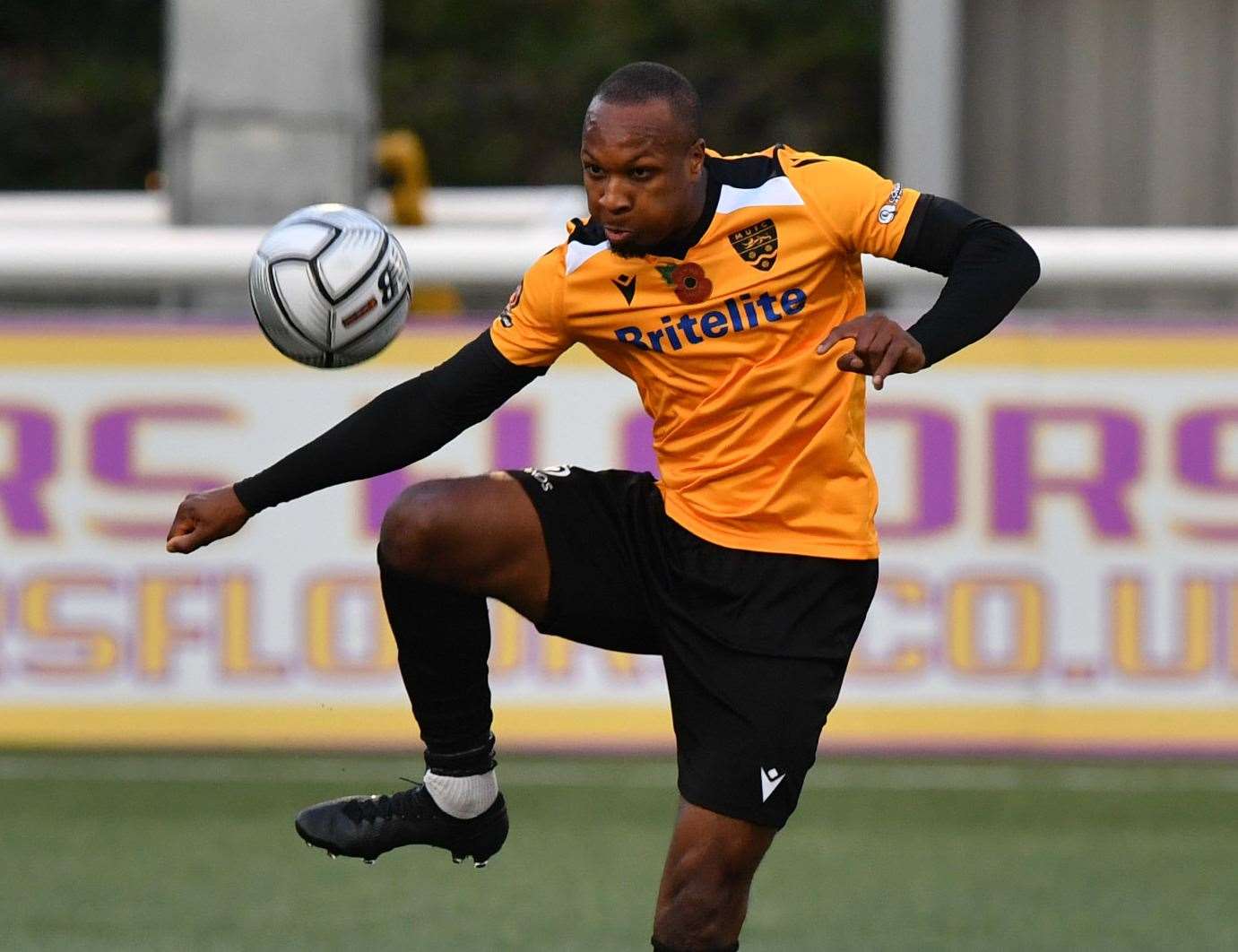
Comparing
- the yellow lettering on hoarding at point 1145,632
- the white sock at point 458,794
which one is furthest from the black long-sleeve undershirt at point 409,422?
the yellow lettering on hoarding at point 1145,632

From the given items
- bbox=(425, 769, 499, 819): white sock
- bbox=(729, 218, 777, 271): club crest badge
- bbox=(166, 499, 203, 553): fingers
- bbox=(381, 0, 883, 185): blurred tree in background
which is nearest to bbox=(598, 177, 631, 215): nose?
bbox=(729, 218, 777, 271): club crest badge

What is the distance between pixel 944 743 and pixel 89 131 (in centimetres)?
1810

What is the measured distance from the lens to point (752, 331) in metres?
4.57

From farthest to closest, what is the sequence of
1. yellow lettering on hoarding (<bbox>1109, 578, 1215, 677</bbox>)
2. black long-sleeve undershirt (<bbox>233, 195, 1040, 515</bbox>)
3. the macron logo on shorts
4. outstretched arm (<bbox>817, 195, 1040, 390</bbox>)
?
yellow lettering on hoarding (<bbox>1109, 578, 1215, 677</bbox>), black long-sleeve undershirt (<bbox>233, 195, 1040, 515</bbox>), the macron logo on shorts, outstretched arm (<bbox>817, 195, 1040, 390</bbox>)

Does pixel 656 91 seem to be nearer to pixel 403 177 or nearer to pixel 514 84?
pixel 403 177

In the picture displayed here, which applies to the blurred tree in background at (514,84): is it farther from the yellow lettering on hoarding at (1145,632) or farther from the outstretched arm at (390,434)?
the outstretched arm at (390,434)

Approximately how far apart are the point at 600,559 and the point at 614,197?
843mm

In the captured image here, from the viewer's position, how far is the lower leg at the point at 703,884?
14.8 feet

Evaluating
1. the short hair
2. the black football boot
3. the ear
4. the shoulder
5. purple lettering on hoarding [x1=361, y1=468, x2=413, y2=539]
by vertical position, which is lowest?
the black football boot

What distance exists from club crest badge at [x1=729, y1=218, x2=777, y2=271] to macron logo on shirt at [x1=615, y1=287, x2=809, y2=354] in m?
0.07

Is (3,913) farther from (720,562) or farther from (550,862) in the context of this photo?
(720,562)

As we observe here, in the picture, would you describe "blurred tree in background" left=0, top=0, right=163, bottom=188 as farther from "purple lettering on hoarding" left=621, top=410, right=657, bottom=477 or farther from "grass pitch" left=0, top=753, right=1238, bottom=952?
"purple lettering on hoarding" left=621, top=410, right=657, bottom=477

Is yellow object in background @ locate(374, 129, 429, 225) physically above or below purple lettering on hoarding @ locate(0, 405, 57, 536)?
above

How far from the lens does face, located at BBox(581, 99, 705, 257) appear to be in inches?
170
